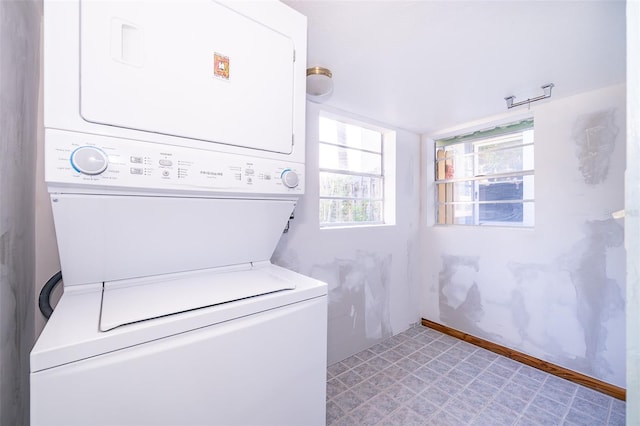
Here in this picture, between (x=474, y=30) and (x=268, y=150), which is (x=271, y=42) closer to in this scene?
(x=268, y=150)

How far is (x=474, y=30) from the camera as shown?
147 cm

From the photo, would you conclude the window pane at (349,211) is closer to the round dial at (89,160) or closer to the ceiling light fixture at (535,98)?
the ceiling light fixture at (535,98)

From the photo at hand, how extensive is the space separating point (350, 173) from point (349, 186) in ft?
0.51

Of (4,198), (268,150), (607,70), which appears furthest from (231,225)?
(607,70)

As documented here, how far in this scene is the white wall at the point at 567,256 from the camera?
2146 millimetres

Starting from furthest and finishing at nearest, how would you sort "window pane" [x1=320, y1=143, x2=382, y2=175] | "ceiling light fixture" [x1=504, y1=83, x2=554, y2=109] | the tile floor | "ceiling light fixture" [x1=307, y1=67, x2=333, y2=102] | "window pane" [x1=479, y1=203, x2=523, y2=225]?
"window pane" [x1=479, y1=203, x2=523, y2=225], "window pane" [x1=320, y1=143, x2=382, y2=175], "ceiling light fixture" [x1=504, y1=83, x2=554, y2=109], the tile floor, "ceiling light fixture" [x1=307, y1=67, x2=333, y2=102]

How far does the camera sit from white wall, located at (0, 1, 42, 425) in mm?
887

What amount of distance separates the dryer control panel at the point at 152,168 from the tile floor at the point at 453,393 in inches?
70.3

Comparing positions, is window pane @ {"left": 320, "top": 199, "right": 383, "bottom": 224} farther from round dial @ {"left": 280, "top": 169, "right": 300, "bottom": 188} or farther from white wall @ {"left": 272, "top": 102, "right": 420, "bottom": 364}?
round dial @ {"left": 280, "top": 169, "right": 300, "bottom": 188}

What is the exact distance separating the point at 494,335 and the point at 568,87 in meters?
2.39

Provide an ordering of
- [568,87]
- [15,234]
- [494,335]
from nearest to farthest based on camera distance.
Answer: [15,234] → [568,87] → [494,335]

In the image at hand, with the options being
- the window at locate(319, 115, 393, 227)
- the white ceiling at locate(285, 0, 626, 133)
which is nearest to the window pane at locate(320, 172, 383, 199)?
the window at locate(319, 115, 393, 227)

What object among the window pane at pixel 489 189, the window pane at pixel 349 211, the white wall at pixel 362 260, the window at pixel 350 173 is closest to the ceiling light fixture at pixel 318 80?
the white wall at pixel 362 260

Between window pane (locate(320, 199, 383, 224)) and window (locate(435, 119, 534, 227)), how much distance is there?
0.94 m
